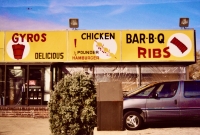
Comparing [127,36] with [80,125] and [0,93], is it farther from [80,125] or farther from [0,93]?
[80,125]

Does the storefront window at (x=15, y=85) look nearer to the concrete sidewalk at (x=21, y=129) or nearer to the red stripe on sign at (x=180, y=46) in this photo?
the concrete sidewalk at (x=21, y=129)

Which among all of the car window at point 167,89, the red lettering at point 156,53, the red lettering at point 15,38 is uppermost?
the red lettering at point 15,38

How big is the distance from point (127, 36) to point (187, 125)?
19.0 feet

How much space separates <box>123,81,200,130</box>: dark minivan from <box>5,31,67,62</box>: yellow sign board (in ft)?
19.1

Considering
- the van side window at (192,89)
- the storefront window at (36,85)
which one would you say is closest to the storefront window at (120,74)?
the storefront window at (36,85)

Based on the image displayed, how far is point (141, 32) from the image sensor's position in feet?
50.0

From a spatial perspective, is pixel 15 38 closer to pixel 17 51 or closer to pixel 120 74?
pixel 17 51

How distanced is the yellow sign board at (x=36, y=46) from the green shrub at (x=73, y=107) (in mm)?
8024

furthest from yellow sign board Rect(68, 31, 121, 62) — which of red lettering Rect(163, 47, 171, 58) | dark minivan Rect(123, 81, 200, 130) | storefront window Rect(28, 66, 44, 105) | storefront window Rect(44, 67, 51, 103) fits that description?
dark minivan Rect(123, 81, 200, 130)

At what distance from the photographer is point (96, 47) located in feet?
50.3

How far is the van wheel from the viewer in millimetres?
10523

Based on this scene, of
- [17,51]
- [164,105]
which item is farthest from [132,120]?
[17,51]

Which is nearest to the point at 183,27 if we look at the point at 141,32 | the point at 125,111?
the point at 141,32

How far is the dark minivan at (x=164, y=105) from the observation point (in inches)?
410
